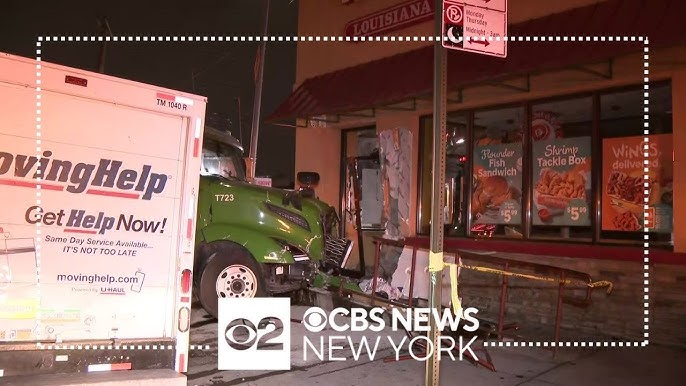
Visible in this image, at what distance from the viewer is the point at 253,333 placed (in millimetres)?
7457

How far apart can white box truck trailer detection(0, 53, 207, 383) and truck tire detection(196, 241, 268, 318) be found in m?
3.16

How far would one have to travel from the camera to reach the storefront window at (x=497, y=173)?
9.70 m

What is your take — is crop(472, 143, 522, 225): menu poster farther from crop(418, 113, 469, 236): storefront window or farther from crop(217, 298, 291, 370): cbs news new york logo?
crop(217, 298, 291, 370): cbs news new york logo

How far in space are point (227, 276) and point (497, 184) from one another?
15.5 feet

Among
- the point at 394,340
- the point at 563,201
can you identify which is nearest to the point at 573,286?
the point at 563,201

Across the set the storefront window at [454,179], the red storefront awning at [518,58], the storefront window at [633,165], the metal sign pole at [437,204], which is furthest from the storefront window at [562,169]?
the metal sign pole at [437,204]

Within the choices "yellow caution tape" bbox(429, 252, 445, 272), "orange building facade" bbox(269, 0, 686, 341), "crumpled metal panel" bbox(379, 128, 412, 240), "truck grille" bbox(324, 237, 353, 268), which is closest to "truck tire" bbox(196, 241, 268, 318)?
"truck grille" bbox(324, 237, 353, 268)

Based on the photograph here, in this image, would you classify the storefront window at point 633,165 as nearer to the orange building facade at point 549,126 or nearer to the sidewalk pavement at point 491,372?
the orange building facade at point 549,126

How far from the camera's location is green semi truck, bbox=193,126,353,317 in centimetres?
793

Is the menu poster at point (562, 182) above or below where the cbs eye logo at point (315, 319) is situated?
above

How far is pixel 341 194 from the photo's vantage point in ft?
44.1

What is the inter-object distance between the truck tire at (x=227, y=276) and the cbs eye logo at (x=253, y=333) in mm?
378

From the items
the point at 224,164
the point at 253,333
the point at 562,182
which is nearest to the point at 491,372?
the point at 253,333

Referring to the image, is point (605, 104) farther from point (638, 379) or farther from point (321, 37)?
point (321, 37)
